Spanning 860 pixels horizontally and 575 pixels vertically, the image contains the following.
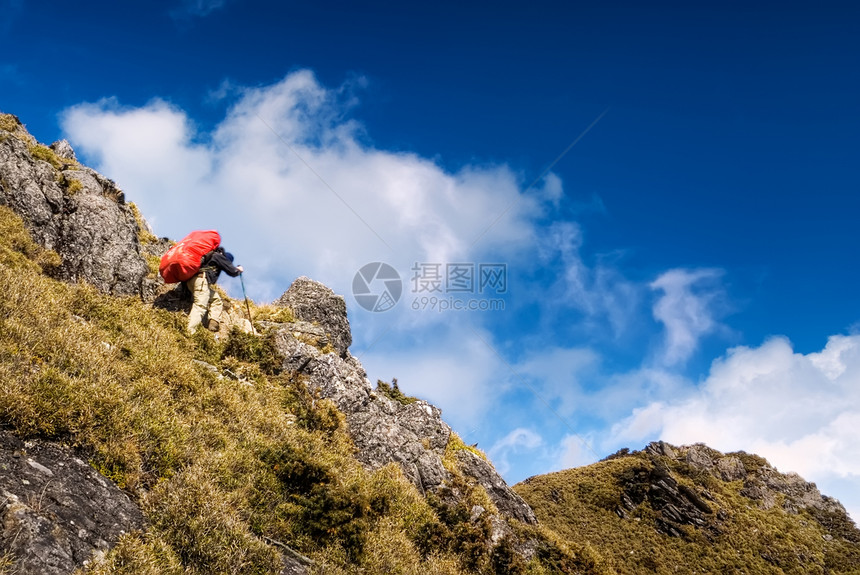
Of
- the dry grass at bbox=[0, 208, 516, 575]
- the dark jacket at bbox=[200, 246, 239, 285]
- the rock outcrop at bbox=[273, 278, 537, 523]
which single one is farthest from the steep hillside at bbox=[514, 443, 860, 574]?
the dark jacket at bbox=[200, 246, 239, 285]

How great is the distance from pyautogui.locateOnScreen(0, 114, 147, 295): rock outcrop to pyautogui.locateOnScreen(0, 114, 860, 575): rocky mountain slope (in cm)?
6

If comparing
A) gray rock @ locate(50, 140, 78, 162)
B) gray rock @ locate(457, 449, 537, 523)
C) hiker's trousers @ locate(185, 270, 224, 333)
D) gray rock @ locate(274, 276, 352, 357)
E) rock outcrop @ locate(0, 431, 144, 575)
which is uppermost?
gray rock @ locate(50, 140, 78, 162)

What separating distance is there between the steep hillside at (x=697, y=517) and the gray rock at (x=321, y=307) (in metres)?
32.2

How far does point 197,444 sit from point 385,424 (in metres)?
7.10

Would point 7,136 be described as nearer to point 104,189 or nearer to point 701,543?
point 104,189

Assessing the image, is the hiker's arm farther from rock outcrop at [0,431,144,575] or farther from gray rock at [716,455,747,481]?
gray rock at [716,455,747,481]

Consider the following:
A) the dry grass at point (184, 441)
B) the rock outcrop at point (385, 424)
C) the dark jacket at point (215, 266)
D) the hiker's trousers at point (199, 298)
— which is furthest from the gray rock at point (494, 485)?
the dark jacket at point (215, 266)

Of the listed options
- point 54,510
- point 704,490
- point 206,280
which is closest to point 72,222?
point 206,280

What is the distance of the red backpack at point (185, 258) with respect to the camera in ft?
41.9

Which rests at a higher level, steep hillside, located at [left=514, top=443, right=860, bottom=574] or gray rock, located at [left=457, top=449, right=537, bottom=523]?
steep hillside, located at [left=514, top=443, right=860, bottom=574]

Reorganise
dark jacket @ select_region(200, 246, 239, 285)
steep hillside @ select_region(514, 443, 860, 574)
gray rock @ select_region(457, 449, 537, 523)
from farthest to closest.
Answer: steep hillside @ select_region(514, 443, 860, 574)
gray rock @ select_region(457, 449, 537, 523)
dark jacket @ select_region(200, 246, 239, 285)

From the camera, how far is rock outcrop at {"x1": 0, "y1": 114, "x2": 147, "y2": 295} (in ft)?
41.8

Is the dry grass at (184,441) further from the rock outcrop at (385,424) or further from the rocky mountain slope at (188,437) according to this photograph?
the rock outcrop at (385,424)

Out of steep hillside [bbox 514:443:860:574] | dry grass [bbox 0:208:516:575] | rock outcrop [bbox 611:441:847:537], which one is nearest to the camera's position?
dry grass [bbox 0:208:516:575]
